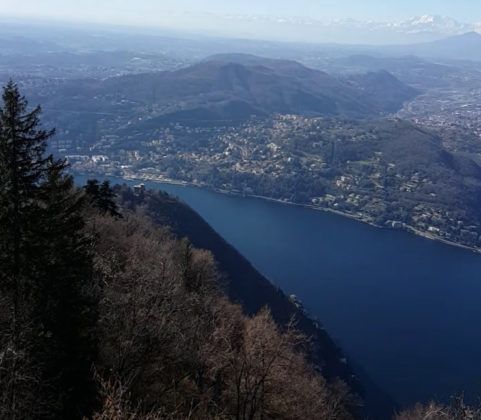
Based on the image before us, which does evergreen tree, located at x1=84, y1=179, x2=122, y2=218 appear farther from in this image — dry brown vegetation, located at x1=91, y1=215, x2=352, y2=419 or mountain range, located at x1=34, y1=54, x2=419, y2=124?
mountain range, located at x1=34, y1=54, x2=419, y2=124

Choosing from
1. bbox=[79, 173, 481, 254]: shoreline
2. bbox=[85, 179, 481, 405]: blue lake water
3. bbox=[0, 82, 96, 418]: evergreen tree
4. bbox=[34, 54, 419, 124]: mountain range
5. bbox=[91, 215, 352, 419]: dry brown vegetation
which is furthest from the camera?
bbox=[34, 54, 419, 124]: mountain range

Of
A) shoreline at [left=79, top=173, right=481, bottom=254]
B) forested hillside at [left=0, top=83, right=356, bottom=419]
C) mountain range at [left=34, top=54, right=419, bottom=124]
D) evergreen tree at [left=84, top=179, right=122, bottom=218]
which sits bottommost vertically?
shoreline at [left=79, top=173, right=481, bottom=254]

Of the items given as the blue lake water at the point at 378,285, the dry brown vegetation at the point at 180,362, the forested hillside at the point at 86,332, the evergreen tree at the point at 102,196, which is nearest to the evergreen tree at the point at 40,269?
the forested hillside at the point at 86,332

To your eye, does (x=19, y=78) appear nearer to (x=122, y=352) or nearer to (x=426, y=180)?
A: (x=426, y=180)

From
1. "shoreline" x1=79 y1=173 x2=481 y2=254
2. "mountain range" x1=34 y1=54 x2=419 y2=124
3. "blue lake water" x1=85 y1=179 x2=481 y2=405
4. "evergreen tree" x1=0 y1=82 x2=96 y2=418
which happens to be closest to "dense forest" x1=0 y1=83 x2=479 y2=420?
"evergreen tree" x1=0 y1=82 x2=96 y2=418

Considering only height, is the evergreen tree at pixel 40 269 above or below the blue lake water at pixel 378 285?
above

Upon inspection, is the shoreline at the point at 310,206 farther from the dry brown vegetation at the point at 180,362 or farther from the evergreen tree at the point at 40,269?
the evergreen tree at the point at 40,269

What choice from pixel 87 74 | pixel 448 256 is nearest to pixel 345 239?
pixel 448 256

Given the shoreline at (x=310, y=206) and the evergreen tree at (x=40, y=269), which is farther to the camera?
the shoreline at (x=310, y=206)

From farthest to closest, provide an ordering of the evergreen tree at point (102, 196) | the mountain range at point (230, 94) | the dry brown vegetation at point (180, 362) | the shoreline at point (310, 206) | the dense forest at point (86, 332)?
the mountain range at point (230, 94), the shoreline at point (310, 206), the evergreen tree at point (102, 196), the dry brown vegetation at point (180, 362), the dense forest at point (86, 332)

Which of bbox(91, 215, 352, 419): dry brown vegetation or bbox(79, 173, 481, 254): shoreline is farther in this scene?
bbox(79, 173, 481, 254): shoreline
